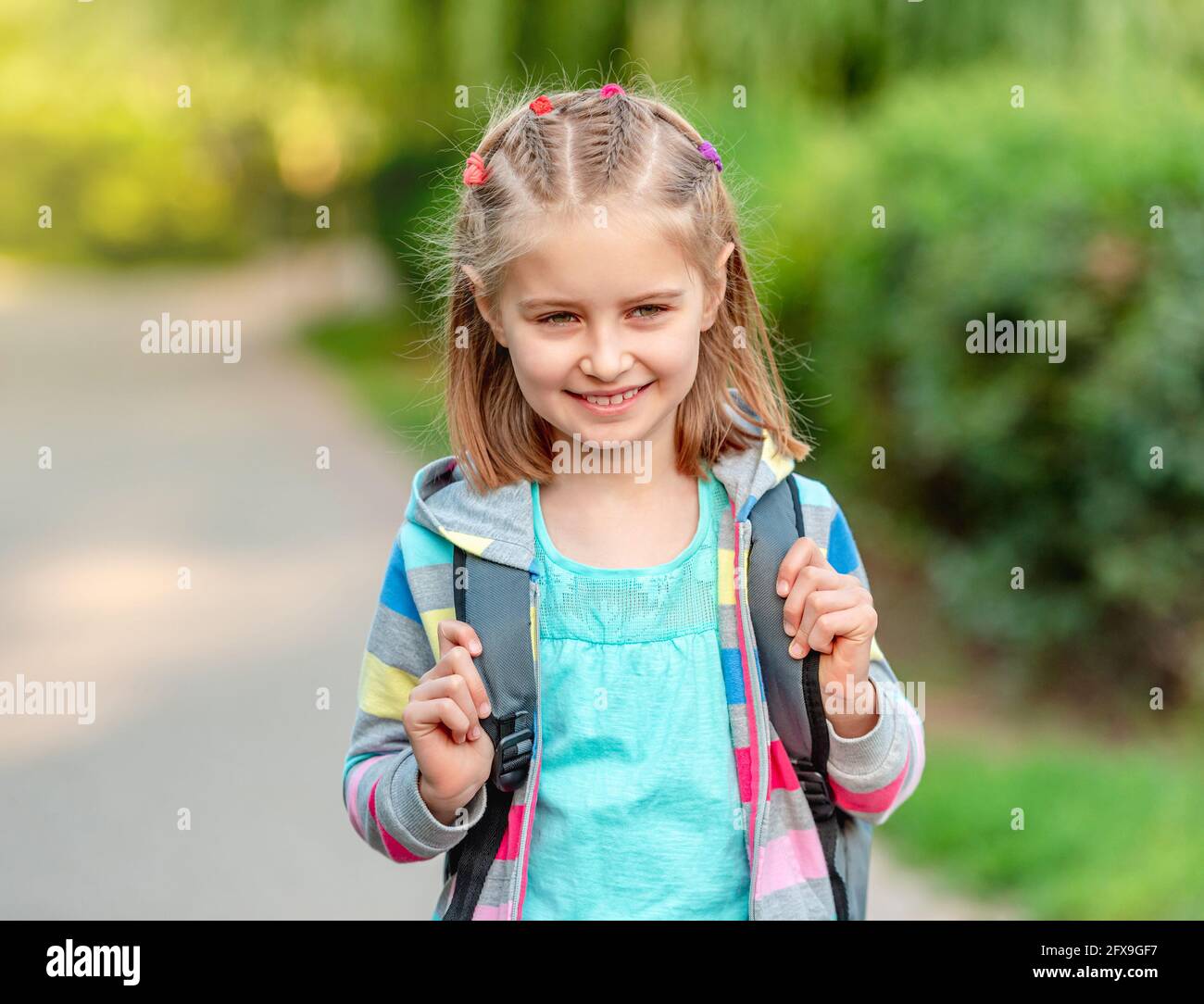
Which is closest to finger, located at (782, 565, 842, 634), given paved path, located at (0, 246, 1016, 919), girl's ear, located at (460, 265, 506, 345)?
girl's ear, located at (460, 265, 506, 345)

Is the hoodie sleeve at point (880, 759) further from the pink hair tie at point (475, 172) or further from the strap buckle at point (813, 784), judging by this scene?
the pink hair tie at point (475, 172)

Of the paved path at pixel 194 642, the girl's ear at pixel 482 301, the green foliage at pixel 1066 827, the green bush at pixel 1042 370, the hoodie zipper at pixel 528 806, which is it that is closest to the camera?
the hoodie zipper at pixel 528 806

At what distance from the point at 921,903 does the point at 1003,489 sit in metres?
1.59

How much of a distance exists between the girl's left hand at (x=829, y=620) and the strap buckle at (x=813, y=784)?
0.29ft

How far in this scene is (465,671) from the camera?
173cm

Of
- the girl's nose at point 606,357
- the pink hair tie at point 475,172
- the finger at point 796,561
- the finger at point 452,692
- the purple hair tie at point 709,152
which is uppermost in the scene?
the purple hair tie at point 709,152

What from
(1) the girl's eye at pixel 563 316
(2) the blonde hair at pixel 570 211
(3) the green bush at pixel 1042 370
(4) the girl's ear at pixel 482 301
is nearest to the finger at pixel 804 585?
(2) the blonde hair at pixel 570 211

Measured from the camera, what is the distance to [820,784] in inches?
74.3

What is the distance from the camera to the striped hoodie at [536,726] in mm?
1844

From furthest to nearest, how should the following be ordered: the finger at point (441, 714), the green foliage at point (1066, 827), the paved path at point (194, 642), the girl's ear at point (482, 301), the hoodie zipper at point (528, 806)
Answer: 1. the paved path at point (194, 642)
2. the green foliage at point (1066, 827)
3. the girl's ear at point (482, 301)
4. the hoodie zipper at point (528, 806)
5. the finger at point (441, 714)

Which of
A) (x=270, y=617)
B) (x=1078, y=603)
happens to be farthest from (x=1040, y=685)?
(x=270, y=617)

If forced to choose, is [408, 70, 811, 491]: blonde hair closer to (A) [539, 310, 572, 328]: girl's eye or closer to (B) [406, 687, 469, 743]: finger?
(A) [539, 310, 572, 328]: girl's eye

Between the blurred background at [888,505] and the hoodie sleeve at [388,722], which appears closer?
the hoodie sleeve at [388,722]

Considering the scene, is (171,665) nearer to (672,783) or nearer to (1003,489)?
(1003,489)
